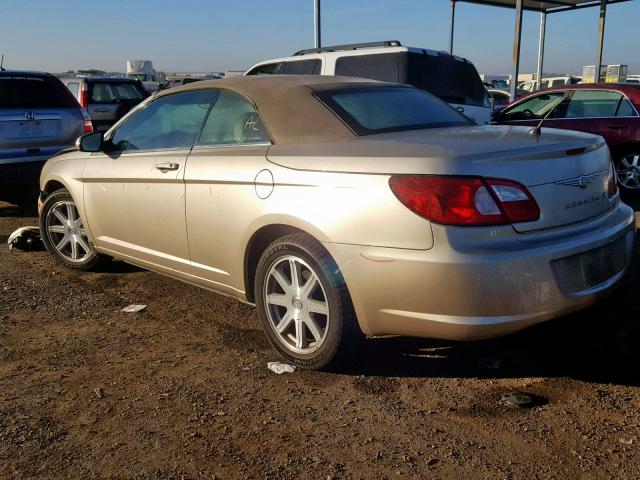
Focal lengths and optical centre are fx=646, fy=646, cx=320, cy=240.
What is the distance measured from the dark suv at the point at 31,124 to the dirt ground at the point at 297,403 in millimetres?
3507

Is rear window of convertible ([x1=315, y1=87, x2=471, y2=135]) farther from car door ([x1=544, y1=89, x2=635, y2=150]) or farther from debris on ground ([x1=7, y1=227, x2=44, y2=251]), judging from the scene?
car door ([x1=544, y1=89, x2=635, y2=150])

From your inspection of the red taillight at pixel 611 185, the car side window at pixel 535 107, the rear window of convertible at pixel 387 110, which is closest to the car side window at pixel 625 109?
the car side window at pixel 535 107

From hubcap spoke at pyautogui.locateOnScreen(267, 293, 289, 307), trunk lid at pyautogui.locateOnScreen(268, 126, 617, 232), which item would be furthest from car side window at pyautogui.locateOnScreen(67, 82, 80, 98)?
hubcap spoke at pyautogui.locateOnScreen(267, 293, 289, 307)

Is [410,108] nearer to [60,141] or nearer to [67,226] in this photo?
[67,226]

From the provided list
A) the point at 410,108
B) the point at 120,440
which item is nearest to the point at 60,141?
the point at 410,108

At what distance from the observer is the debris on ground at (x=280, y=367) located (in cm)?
351

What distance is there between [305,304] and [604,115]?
6961 mm

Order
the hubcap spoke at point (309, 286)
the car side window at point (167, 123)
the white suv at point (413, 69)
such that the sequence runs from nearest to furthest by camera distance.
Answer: the hubcap spoke at point (309, 286)
the car side window at point (167, 123)
the white suv at point (413, 69)

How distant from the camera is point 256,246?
371 cm

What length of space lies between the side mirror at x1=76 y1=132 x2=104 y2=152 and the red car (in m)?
6.08

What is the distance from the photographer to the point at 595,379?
10.8 ft

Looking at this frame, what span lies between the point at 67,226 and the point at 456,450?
3998 millimetres

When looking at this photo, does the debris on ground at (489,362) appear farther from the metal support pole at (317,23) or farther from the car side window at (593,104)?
the metal support pole at (317,23)

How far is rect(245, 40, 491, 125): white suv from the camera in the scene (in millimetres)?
8102
